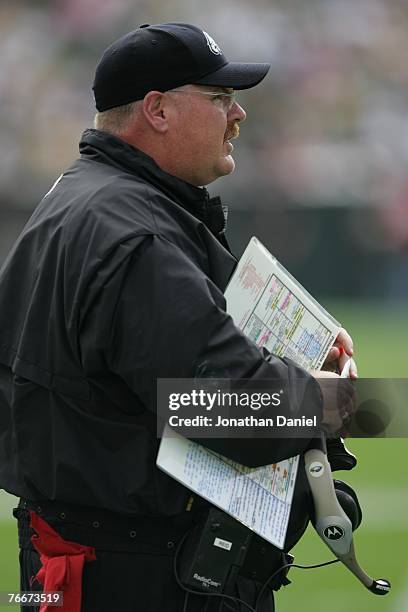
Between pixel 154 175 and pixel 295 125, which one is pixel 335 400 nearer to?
pixel 154 175

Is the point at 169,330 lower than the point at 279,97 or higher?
higher

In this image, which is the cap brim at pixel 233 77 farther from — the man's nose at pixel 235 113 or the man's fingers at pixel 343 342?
the man's fingers at pixel 343 342

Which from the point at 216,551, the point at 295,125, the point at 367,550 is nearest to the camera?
the point at 216,551

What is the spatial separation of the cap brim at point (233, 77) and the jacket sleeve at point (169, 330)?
0.48 metres

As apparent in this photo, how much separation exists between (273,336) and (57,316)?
1.59ft

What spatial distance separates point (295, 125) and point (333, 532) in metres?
11.3

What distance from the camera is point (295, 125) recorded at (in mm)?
Result: 13414

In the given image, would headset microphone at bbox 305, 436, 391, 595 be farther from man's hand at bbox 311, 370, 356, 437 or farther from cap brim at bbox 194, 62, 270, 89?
cap brim at bbox 194, 62, 270, 89

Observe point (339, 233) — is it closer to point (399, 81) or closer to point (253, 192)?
point (253, 192)

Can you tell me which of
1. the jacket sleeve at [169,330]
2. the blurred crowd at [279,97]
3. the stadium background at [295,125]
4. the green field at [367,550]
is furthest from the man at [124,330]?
the blurred crowd at [279,97]

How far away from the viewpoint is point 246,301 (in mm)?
2455

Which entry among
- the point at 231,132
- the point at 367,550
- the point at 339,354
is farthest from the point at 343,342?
the point at 367,550

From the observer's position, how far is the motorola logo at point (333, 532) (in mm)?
2465

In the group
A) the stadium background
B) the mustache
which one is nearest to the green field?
the mustache
